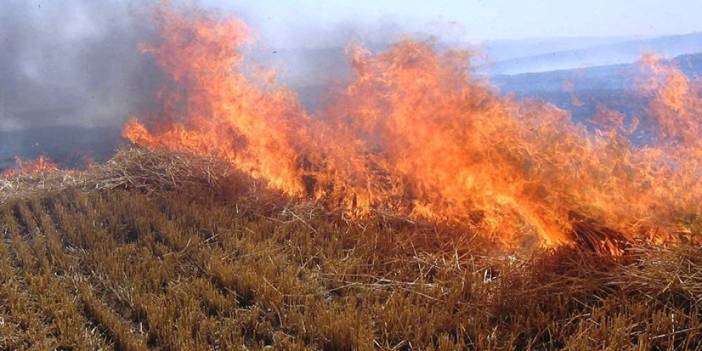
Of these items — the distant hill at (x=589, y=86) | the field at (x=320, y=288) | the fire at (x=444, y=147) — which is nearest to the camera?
the field at (x=320, y=288)

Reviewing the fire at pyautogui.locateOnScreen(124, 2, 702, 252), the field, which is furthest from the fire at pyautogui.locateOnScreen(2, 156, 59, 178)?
the field

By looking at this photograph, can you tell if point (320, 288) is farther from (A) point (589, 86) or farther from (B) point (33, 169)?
(A) point (589, 86)

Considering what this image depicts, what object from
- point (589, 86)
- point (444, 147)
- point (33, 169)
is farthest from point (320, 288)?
point (589, 86)

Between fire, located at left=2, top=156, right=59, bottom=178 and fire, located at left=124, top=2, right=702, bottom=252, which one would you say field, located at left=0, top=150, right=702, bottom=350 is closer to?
fire, located at left=124, top=2, right=702, bottom=252

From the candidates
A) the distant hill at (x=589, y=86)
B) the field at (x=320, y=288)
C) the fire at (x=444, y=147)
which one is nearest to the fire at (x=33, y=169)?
the fire at (x=444, y=147)

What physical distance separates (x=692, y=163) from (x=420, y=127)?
9.50 ft

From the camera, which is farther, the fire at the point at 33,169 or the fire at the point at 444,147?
the fire at the point at 33,169

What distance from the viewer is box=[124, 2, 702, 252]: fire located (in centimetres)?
485

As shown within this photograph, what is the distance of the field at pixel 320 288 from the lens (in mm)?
3287

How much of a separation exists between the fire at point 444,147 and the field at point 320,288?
563mm

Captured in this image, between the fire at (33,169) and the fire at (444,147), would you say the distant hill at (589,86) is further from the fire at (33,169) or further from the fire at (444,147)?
the fire at (33,169)

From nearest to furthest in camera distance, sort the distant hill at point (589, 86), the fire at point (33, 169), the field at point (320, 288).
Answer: the field at point (320, 288) < the fire at point (33, 169) < the distant hill at point (589, 86)

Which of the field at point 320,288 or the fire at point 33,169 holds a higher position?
the fire at point 33,169

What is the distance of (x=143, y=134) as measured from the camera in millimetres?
10031
